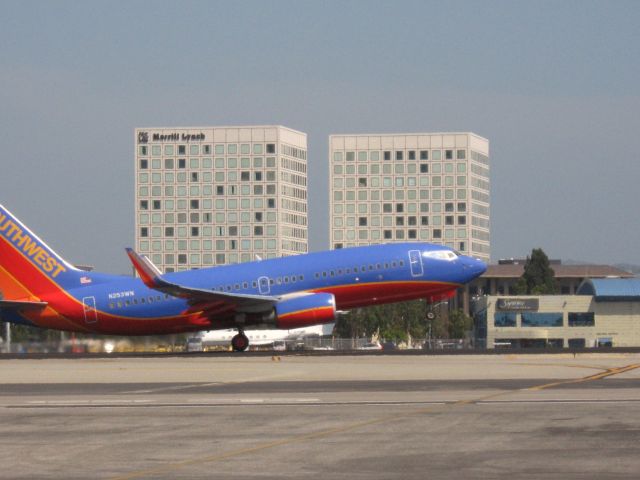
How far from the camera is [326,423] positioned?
24391 millimetres

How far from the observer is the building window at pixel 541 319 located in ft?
429

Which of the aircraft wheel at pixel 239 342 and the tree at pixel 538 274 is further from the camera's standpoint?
the tree at pixel 538 274

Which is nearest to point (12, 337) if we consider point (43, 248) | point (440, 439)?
point (43, 248)

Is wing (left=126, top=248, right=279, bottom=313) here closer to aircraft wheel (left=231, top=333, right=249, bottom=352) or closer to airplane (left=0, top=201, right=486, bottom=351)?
airplane (left=0, top=201, right=486, bottom=351)

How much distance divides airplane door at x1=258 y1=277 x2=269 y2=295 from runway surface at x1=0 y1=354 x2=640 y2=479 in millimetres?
13726

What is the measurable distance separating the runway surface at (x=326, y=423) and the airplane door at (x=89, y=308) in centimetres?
1409

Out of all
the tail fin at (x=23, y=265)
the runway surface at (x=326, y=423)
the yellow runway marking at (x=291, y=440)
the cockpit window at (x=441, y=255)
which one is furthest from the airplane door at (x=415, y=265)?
the yellow runway marking at (x=291, y=440)

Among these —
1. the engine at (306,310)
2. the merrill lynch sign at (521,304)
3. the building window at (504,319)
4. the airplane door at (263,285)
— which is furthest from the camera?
the building window at (504,319)

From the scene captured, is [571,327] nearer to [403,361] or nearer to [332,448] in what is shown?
[403,361]

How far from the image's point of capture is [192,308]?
55812 mm

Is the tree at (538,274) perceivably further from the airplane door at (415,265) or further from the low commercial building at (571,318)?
the airplane door at (415,265)

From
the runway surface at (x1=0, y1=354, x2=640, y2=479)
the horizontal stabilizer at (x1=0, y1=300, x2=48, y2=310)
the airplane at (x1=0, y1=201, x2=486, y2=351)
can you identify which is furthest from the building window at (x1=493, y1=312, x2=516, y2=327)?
the runway surface at (x1=0, y1=354, x2=640, y2=479)

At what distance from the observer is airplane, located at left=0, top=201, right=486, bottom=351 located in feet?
180

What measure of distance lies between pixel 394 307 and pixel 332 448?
126034mm
